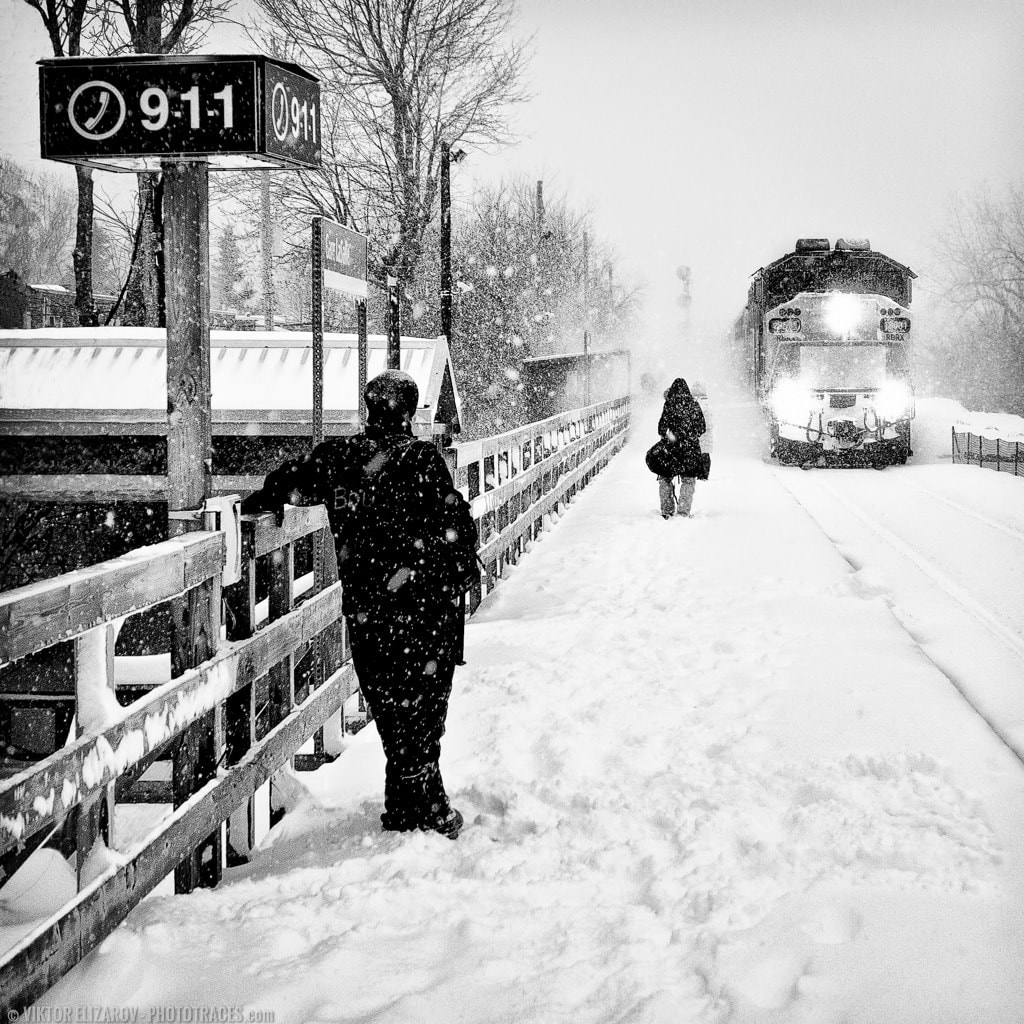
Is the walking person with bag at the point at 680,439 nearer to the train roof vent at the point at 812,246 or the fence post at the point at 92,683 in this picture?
the train roof vent at the point at 812,246

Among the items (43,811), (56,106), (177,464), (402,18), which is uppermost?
(402,18)

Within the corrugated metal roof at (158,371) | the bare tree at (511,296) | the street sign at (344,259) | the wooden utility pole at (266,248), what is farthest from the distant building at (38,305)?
the bare tree at (511,296)

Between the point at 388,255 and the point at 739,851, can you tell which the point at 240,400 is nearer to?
the point at 739,851

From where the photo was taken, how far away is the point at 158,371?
12.1 metres

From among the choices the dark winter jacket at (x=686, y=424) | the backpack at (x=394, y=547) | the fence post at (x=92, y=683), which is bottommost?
the fence post at (x=92, y=683)

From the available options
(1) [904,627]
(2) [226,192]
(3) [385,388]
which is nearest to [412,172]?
(2) [226,192]

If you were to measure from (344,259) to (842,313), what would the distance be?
17950 millimetres

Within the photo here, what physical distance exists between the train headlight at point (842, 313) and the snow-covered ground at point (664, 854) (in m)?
14.5

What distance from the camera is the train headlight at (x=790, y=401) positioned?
2136cm

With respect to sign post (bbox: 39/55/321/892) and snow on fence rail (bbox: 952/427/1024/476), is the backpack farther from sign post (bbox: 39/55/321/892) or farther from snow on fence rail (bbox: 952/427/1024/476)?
snow on fence rail (bbox: 952/427/1024/476)

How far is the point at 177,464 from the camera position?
13.0 feet

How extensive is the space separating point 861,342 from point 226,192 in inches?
624

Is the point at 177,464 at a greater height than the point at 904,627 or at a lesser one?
greater

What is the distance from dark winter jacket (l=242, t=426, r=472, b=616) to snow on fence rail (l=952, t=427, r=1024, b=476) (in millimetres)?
17029
